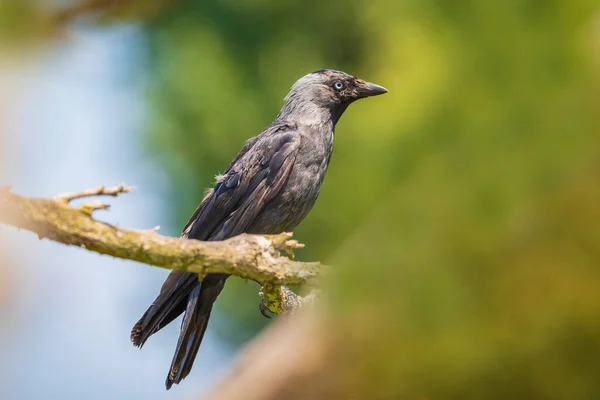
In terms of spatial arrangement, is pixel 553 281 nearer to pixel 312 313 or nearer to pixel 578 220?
pixel 578 220

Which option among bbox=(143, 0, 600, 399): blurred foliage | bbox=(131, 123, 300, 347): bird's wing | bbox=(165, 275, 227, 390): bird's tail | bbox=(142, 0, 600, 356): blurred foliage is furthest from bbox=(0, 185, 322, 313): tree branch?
bbox=(143, 0, 600, 399): blurred foliage

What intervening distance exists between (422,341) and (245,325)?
771 cm

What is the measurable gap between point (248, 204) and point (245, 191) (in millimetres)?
100

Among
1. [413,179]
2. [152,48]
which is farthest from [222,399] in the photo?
[152,48]

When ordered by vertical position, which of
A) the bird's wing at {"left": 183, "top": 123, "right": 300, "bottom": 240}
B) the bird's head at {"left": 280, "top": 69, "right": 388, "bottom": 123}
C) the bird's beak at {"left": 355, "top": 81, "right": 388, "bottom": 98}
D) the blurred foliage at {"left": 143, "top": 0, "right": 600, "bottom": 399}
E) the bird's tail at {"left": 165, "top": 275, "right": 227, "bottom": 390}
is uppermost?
the blurred foliage at {"left": 143, "top": 0, "right": 600, "bottom": 399}

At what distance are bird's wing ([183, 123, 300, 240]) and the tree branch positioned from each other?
975 mm

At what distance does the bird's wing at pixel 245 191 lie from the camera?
4789mm

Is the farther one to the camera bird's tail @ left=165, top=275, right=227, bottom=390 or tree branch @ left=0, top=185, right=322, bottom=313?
bird's tail @ left=165, top=275, right=227, bottom=390

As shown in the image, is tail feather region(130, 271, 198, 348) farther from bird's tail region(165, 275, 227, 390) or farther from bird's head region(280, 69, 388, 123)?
bird's head region(280, 69, 388, 123)

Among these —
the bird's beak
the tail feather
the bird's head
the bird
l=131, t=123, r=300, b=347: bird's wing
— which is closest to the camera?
the tail feather

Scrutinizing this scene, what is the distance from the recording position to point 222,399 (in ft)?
6.81

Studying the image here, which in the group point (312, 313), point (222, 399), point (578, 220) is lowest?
point (222, 399)

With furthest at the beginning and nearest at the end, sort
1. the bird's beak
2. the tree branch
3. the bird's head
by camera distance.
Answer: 1. the bird's beak
2. the bird's head
3. the tree branch

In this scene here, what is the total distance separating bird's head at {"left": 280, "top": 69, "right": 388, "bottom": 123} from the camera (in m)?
5.49
